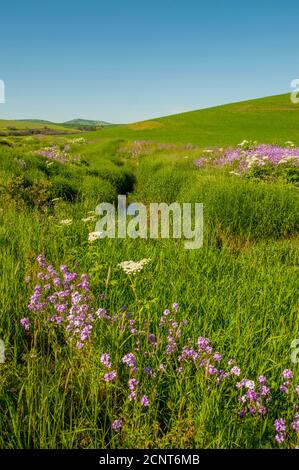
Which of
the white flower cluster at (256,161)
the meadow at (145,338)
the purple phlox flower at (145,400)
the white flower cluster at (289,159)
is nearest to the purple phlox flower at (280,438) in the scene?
the meadow at (145,338)

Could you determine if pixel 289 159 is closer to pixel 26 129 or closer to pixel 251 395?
pixel 251 395

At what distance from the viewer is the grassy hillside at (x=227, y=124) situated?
4500 centimetres

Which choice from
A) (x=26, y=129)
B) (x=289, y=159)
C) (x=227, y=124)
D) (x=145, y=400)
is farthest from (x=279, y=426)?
(x=26, y=129)

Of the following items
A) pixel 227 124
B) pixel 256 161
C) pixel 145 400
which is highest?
pixel 227 124

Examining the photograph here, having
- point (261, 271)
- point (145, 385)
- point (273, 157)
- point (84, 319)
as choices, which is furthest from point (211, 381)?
point (273, 157)

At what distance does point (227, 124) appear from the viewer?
53.9 metres

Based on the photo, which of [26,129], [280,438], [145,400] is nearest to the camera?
[280,438]

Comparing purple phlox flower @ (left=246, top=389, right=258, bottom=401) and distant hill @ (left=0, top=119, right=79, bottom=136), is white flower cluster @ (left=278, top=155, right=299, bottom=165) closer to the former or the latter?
purple phlox flower @ (left=246, top=389, right=258, bottom=401)

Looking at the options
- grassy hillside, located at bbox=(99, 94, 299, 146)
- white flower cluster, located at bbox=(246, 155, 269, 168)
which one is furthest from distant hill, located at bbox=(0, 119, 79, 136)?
white flower cluster, located at bbox=(246, 155, 269, 168)

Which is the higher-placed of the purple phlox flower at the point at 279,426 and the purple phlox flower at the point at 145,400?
the purple phlox flower at the point at 145,400

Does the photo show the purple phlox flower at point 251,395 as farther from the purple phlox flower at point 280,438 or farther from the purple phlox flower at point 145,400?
the purple phlox flower at point 145,400

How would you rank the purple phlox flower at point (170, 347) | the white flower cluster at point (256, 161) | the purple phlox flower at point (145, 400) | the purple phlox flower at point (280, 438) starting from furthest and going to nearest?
1. the white flower cluster at point (256, 161)
2. the purple phlox flower at point (170, 347)
3. the purple phlox flower at point (145, 400)
4. the purple phlox flower at point (280, 438)

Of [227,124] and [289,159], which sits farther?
[227,124]

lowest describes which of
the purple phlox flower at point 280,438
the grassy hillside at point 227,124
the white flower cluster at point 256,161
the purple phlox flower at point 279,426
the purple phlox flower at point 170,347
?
the purple phlox flower at point 280,438
